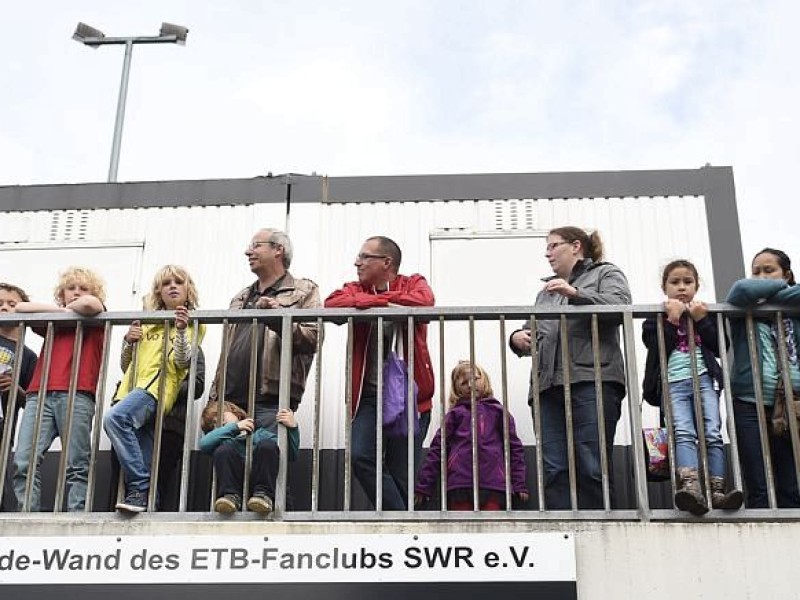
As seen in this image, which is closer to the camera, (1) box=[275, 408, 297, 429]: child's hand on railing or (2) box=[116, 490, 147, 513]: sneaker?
(2) box=[116, 490, 147, 513]: sneaker

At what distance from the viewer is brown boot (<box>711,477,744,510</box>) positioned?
237 inches

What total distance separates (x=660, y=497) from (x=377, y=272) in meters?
2.35

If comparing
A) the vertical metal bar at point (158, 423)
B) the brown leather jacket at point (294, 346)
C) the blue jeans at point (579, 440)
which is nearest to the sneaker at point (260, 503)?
the vertical metal bar at point (158, 423)

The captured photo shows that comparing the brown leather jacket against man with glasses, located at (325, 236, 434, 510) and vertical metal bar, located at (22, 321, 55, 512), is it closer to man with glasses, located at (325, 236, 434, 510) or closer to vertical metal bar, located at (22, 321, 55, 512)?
man with glasses, located at (325, 236, 434, 510)

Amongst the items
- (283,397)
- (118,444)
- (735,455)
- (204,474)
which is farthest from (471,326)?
(204,474)

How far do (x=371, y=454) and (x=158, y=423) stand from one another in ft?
3.67

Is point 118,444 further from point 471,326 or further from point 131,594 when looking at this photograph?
point 471,326

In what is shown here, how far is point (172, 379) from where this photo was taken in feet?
22.5

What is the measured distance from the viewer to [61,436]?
6.70 meters

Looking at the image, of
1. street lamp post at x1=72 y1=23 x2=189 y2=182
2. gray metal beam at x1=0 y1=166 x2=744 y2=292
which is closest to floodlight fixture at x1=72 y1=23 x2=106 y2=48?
street lamp post at x1=72 y1=23 x2=189 y2=182

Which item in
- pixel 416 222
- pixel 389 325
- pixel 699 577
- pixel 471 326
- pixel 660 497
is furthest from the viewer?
pixel 416 222

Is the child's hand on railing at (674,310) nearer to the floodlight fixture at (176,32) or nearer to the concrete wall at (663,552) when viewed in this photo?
the concrete wall at (663,552)

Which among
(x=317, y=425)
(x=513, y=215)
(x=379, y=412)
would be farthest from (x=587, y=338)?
(x=513, y=215)

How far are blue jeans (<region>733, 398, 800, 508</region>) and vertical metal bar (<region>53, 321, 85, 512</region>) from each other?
3.46m
